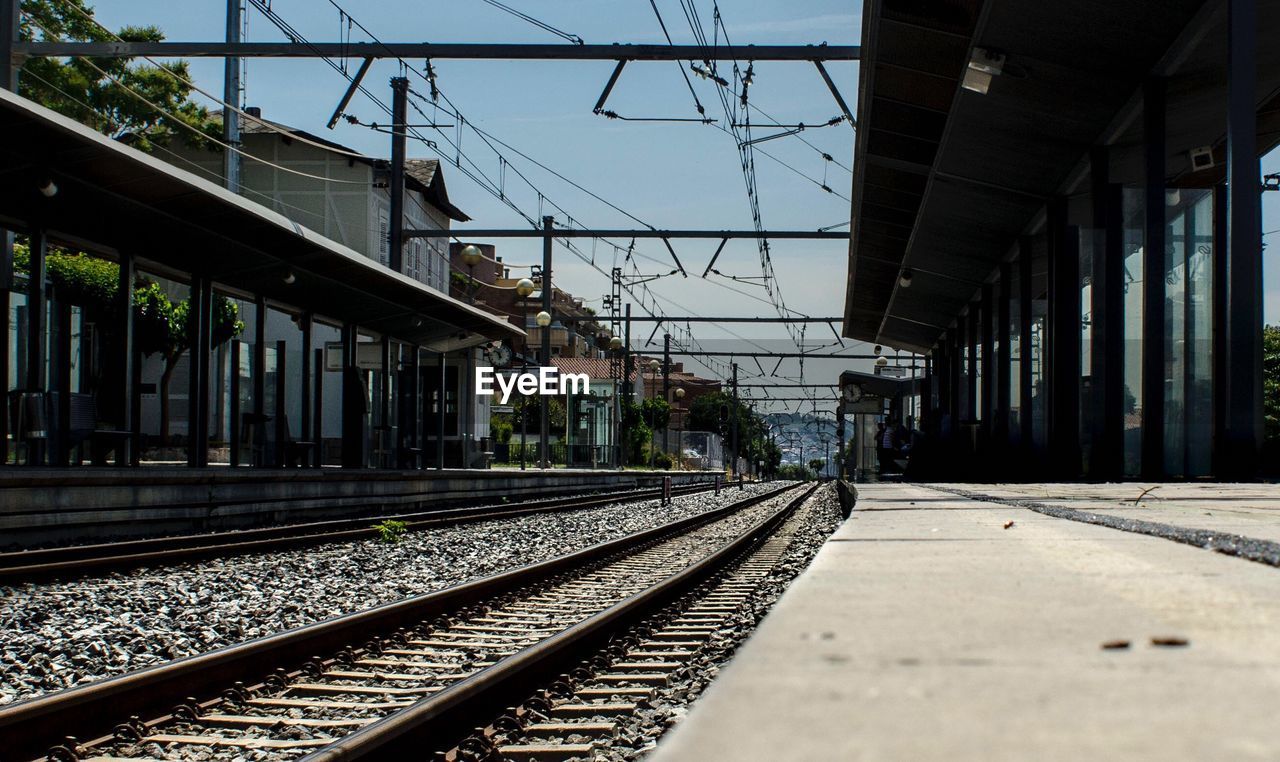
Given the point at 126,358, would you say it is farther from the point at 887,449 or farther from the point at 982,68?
the point at 887,449

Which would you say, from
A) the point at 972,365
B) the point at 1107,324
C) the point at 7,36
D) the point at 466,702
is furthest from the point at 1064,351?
the point at 466,702

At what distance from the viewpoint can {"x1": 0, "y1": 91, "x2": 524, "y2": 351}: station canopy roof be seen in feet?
45.0

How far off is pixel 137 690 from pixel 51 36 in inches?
1421

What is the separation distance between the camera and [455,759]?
5109 millimetres

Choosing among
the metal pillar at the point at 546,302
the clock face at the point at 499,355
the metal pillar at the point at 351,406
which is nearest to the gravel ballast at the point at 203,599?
the metal pillar at the point at 351,406

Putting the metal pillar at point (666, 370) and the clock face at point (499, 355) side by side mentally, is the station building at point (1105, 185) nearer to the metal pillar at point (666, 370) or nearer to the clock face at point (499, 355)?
the clock face at point (499, 355)

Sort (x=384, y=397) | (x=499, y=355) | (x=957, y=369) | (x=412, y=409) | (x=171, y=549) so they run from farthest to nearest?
(x=499, y=355) < (x=957, y=369) < (x=412, y=409) < (x=384, y=397) < (x=171, y=549)

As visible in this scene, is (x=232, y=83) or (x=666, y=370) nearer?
(x=232, y=83)

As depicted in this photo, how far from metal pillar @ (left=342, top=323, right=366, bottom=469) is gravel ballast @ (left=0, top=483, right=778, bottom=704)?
8.13 m

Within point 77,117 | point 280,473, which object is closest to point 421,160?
point 77,117

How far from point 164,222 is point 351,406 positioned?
8.64 meters

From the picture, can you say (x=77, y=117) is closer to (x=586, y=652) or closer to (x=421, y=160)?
(x=421, y=160)

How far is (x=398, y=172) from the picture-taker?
89.8 ft

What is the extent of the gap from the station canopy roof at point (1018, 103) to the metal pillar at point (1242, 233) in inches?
27.6
